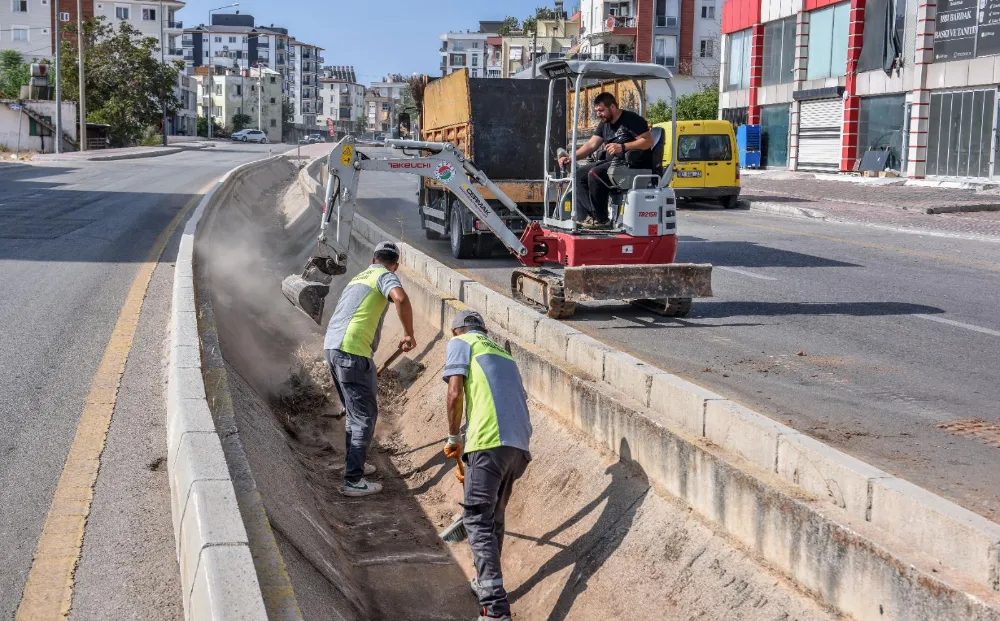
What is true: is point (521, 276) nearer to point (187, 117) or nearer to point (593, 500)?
point (593, 500)

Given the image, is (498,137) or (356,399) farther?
(498,137)

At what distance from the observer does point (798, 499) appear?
4762 mm

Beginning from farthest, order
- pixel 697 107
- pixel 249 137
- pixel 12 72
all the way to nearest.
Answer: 1. pixel 249 137
2. pixel 12 72
3. pixel 697 107

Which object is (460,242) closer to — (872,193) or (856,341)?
(856,341)

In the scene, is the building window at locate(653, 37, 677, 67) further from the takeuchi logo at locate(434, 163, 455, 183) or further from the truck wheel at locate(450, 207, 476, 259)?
the takeuchi logo at locate(434, 163, 455, 183)

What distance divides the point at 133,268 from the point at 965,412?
9.90 meters

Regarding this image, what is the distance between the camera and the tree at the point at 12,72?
255ft

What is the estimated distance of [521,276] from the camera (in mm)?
11266

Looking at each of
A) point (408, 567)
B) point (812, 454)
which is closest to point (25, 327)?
point (408, 567)

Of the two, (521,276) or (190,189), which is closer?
(521,276)

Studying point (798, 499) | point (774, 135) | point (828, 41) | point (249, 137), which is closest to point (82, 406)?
point (798, 499)

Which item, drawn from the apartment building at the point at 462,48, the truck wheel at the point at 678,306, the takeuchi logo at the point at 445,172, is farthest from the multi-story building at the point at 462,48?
the truck wheel at the point at 678,306

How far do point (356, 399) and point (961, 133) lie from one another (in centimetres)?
2895

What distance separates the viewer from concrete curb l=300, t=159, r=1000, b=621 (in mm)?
3979
